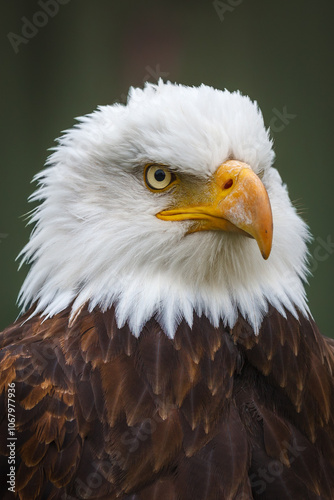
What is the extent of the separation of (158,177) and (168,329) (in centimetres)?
44

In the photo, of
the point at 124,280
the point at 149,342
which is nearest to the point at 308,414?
the point at 149,342

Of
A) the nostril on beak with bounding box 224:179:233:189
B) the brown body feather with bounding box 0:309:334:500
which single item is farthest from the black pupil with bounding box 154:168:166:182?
the brown body feather with bounding box 0:309:334:500

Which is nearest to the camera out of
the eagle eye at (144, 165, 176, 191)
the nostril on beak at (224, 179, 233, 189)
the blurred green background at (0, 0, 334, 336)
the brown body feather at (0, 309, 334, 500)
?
the brown body feather at (0, 309, 334, 500)

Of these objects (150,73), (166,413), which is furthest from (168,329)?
(150,73)

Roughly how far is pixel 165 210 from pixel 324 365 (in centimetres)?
67

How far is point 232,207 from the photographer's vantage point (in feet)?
6.53

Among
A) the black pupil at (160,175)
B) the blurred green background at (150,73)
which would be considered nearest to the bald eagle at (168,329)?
the black pupil at (160,175)

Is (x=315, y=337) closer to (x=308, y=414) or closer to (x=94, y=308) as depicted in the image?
(x=308, y=414)

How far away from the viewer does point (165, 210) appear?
215 centimetres

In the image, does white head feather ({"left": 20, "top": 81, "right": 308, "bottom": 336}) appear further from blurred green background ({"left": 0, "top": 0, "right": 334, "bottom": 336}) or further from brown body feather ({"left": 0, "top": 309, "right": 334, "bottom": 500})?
blurred green background ({"left": 0, "top": 0, "right": 334, "bottom": 336})

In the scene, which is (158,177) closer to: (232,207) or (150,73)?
(232,207)

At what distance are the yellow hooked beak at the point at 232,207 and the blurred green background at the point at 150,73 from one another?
2376 millimetres

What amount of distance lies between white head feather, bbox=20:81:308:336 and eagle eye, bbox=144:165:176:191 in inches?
0.8

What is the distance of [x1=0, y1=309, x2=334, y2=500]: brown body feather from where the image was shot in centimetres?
190
